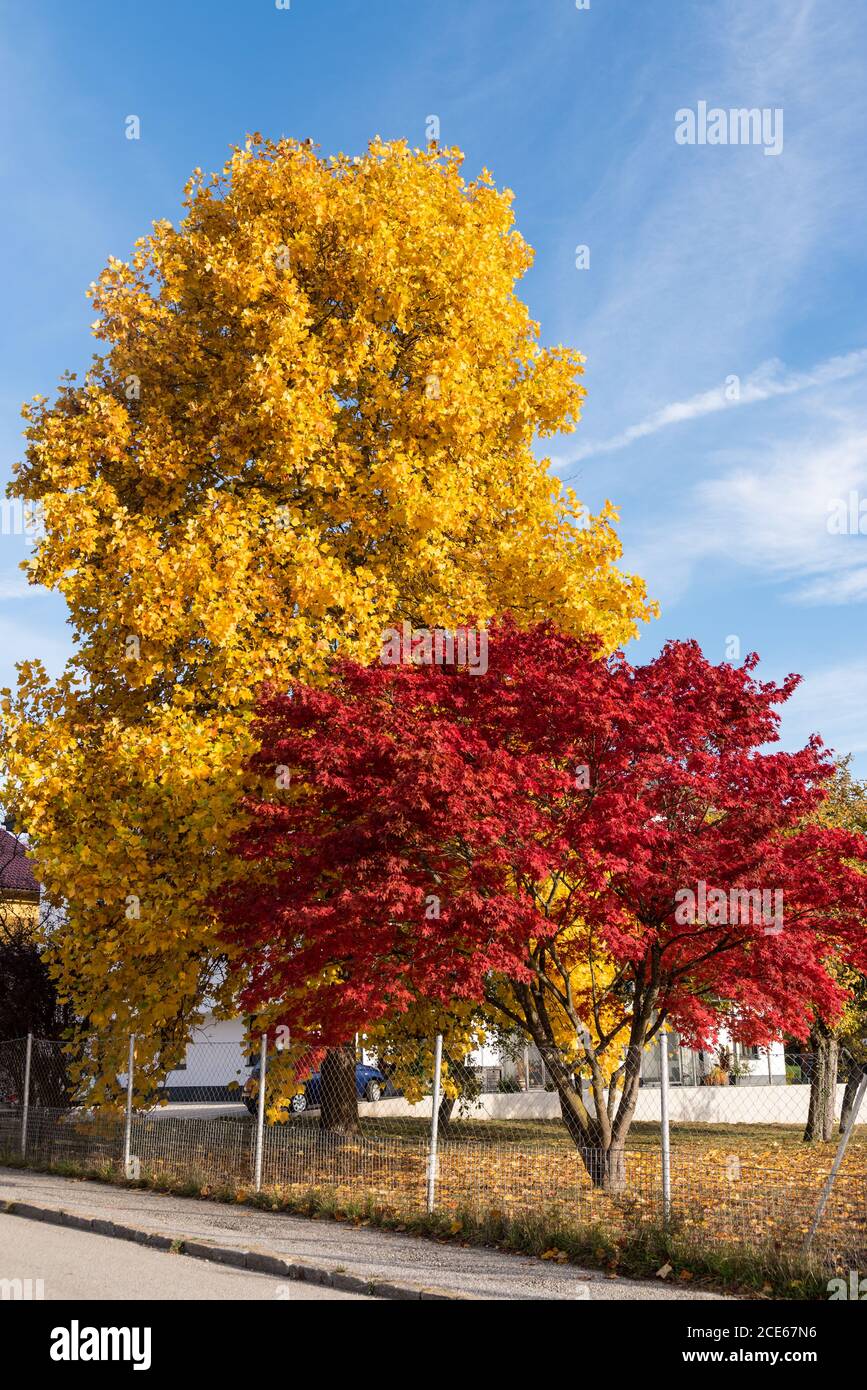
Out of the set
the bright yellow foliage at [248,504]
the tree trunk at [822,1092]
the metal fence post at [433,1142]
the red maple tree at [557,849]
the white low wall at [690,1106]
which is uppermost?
the bright yellow foliage at [248,504]

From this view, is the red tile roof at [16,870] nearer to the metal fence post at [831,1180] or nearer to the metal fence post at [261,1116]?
the metal fence post at [261,1116]

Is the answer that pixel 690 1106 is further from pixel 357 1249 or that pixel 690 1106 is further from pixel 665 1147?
pixel 357 1249

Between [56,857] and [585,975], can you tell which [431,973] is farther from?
[56,857]

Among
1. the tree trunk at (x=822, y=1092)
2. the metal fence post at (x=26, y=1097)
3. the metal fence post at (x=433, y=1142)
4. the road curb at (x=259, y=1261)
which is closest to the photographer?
the road curb at (x=259, y=1261)

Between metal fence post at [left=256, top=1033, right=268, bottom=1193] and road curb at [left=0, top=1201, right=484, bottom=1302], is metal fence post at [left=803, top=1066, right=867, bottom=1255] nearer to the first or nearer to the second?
road curb at [left=0, top=1201, right=484, bottom=1302]

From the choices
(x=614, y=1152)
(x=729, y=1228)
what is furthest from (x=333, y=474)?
(x=729, y=1228)

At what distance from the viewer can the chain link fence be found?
9.06 metres

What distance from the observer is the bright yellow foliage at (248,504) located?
1466 cm

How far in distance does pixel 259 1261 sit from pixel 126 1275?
104cm

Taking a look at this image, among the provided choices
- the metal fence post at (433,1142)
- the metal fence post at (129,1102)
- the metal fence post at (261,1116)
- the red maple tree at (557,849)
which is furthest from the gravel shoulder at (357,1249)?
the red maple tree at (557,849)

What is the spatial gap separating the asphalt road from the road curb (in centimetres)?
10

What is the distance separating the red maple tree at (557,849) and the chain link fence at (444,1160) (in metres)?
1.28

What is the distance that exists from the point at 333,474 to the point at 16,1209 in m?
10.1

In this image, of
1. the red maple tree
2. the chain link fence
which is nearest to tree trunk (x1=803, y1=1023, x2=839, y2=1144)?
the chain link fence
